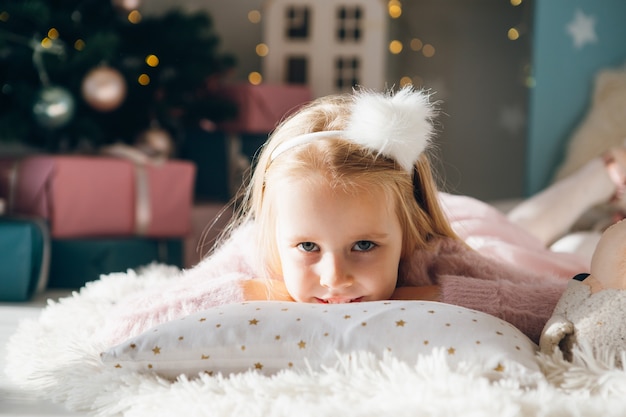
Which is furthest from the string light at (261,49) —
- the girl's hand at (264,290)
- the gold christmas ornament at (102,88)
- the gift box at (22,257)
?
the girl's hand at (264,290)

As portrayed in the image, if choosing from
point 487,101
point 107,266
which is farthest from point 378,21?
point 107,266

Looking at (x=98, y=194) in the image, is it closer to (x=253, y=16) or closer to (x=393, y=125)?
(x=253, y=16)

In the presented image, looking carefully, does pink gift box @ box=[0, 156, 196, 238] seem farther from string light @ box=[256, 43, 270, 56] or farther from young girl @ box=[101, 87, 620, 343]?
young girl @ box=[101, 87, 620, 343]

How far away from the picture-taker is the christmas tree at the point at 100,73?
2283 millimetres

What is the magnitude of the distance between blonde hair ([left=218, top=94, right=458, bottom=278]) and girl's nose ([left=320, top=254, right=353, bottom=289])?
9 centimetres

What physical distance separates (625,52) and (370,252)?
214cm

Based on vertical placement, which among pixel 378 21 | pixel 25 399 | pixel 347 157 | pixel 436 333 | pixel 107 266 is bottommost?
pixel 107 266

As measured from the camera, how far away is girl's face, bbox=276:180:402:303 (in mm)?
1003

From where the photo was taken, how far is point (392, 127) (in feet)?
3.36

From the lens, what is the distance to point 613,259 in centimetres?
87

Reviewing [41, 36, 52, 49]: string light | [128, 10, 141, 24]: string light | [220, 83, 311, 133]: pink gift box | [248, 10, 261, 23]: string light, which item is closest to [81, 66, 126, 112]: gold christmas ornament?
[41, 36, 52, 49]: string light

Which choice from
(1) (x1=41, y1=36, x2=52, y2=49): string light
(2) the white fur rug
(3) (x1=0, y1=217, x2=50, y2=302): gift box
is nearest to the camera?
Result: (2) the white fur rug

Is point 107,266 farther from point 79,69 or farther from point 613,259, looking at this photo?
point 613,259

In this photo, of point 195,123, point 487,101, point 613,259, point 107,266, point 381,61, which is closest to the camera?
point 613,259
